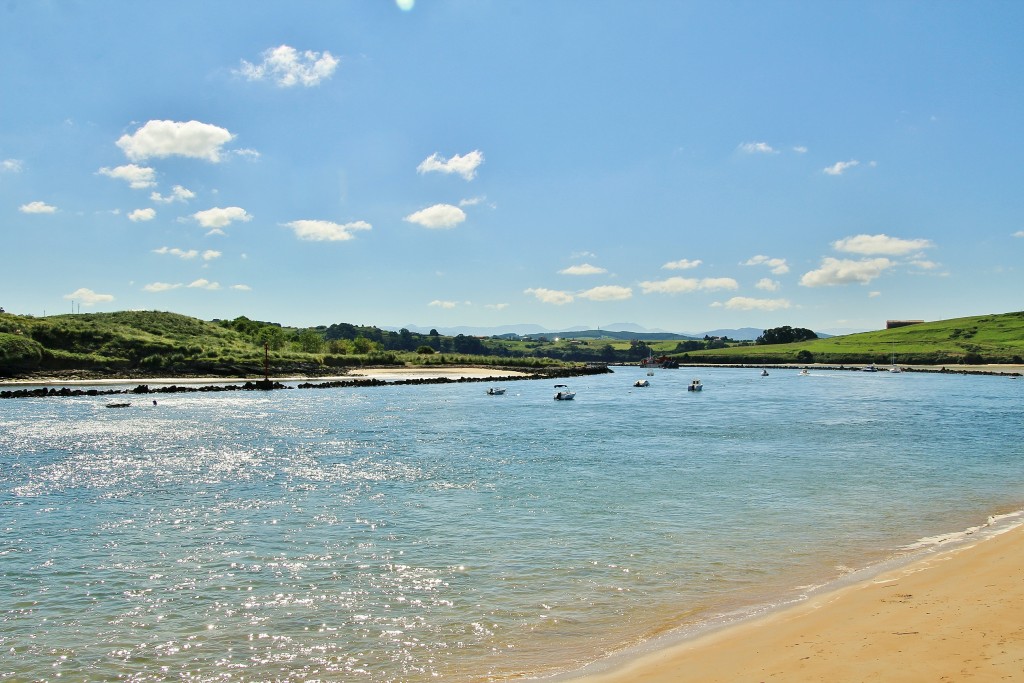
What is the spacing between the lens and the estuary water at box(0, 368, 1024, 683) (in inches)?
491

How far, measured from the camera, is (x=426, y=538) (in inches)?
795

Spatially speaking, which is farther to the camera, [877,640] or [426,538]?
[426,538]

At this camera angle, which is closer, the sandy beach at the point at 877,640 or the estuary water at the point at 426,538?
the sandy beach at the point at 877,640

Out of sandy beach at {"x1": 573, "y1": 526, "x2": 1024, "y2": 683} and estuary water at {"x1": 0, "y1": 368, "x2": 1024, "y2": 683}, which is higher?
sandy beach at {"x1": 573, "y1": 526, "x2": 1024, "y2": 683}

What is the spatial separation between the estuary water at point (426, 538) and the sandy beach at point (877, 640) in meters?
1.17

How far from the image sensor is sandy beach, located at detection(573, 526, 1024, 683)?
984 centimetres

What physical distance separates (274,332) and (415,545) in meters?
177

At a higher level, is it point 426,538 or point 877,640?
point 877,640

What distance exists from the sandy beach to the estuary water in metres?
1.17

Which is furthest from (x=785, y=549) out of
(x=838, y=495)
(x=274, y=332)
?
(x=274, y=332)

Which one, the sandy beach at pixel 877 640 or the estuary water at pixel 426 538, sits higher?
the sandy beach at pixel 877 640

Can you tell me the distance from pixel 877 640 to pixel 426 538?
12.5 metres

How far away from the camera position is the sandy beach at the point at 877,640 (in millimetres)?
9844

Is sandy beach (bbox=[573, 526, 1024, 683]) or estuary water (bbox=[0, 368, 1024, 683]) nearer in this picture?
sandy beach (bbox=[573, 526, 1024, 683])
